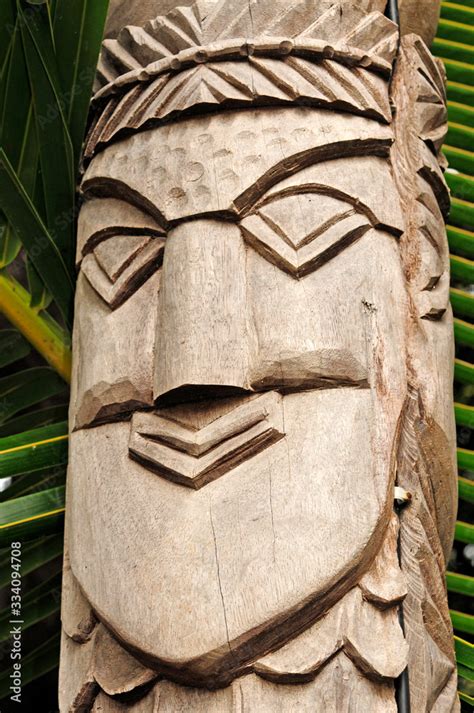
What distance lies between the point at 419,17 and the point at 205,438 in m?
1.21

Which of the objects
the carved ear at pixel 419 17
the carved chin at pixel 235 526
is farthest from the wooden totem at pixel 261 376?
the carved ear at pixel 419 17

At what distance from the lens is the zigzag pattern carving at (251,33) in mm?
1797

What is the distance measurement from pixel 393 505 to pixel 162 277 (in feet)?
1.73

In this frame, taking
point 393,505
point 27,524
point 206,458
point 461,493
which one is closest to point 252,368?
point 206,458

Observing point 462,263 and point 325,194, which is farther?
point 462,263

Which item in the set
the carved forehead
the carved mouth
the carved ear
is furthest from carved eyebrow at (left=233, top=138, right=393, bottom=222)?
the carved ear

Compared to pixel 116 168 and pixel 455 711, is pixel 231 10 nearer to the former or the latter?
pixel 116 168

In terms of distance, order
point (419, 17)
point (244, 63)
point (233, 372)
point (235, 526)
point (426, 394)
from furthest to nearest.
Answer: point (419, 17), point (244, 63), point (426, 394), point (233, 372), point (235, 526)

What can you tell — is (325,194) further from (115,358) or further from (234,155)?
(115,358)

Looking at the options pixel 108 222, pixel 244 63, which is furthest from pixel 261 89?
pixel 108 222

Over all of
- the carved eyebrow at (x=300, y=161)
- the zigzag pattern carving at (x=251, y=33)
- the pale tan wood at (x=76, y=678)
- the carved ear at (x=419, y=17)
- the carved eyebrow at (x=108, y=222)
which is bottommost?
the pale tan wood at (x=76, y=678)

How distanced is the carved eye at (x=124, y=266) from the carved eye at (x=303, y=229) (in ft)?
0.56

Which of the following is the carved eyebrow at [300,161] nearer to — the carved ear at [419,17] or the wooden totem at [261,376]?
the wooden totem at [261,376]

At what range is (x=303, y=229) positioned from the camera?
167 cm
